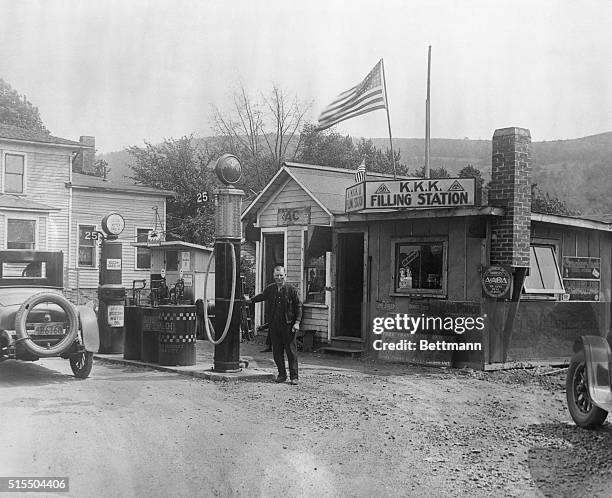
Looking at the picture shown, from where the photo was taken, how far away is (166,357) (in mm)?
11383

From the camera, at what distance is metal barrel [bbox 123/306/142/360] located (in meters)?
12.1

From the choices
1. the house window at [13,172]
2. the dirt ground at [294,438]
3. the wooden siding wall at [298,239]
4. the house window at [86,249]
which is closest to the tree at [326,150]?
the house window at [86,249]

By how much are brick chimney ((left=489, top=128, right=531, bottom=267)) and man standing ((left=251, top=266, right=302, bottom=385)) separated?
3.98 meters

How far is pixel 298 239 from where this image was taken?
16078mm

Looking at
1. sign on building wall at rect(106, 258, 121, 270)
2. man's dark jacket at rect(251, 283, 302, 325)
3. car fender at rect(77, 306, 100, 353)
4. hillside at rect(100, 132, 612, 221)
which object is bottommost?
car fender at rect(77, 306, 100, 353)

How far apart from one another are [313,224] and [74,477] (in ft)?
34.9

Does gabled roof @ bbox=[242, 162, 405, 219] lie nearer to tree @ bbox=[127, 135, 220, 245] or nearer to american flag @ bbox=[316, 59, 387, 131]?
american flag @ bbox=[316, 59, 387, 131]

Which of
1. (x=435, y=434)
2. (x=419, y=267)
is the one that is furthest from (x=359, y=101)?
(x=435, y=434)

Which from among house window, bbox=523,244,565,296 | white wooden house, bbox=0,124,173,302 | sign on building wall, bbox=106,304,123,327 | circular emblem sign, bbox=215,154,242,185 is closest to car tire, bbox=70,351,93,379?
sign on building wall, bbox=106,304,123,327

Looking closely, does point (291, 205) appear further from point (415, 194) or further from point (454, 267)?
point (454, 267)

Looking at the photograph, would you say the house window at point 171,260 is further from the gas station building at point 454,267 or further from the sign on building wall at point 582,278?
the sign on building wall at point 582,278

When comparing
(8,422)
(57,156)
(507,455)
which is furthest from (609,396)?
(57,156)

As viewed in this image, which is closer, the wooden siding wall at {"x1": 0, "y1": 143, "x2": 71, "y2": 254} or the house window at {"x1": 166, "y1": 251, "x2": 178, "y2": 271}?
the house window at {"x1": 166, "y1": 251, "x2": 178, "y2": 271}

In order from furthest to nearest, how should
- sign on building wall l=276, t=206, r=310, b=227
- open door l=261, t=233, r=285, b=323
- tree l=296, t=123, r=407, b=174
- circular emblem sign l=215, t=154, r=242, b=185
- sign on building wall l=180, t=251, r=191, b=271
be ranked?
tree l=296, t=123, r=407, b=174 → sign on building wall l=180, t=251, r=191, b=271 → open door l=261, t=233, r=285, b=323 → sign on building wall l=276, t=206, r=310, b=227 → circular emblem sign l=215, t=154, r=242, b=185
